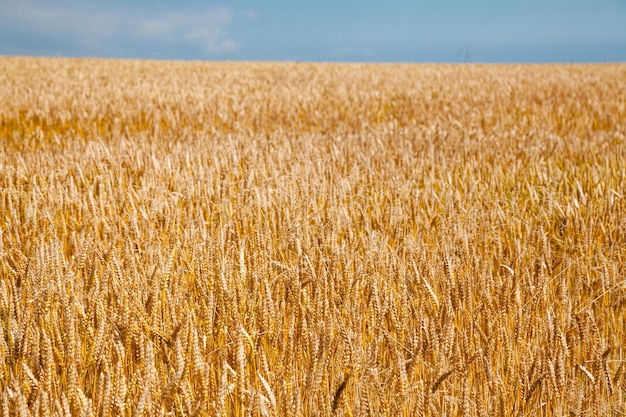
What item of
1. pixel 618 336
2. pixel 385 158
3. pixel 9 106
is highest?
pixel 9 106

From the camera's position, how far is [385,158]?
4215 mm

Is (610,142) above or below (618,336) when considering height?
above

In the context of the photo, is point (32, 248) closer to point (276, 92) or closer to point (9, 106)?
point (9, 106)

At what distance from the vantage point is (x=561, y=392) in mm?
1416

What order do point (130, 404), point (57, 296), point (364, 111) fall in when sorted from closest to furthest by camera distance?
1. point (130, 404)
2. point (57, 296)
3. point (364, 111)

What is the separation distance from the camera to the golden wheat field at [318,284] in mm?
1302

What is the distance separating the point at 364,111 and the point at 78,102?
3940 millimetres

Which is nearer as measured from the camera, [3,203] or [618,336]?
[618,336]

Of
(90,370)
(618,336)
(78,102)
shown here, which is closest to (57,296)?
(90,370)

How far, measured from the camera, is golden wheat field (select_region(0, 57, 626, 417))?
1.30 metres

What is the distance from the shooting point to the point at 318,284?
161 cm

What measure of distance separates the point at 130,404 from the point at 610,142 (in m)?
5.12

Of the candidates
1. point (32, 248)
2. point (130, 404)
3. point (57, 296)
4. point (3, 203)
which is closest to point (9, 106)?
point (3, 203)

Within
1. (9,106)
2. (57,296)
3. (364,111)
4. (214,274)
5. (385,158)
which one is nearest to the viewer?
(57,296)
